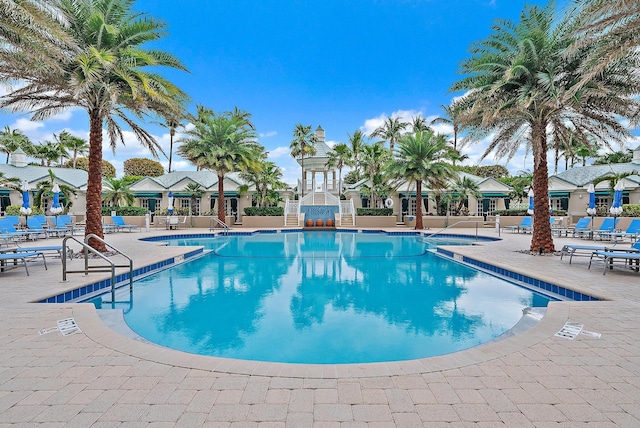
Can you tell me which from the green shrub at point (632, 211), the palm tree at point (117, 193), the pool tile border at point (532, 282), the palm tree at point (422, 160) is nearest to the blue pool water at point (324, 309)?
the pool tile border at point (532, 282)

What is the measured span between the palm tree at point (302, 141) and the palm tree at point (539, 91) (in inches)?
938

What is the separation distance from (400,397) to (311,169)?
31.7 m

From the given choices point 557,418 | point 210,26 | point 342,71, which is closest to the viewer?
point 557,418

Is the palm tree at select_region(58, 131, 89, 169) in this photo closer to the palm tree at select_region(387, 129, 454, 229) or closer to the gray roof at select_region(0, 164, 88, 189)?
the gray roof at select_region(0, 164, 88, 189)

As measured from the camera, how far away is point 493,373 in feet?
11.3

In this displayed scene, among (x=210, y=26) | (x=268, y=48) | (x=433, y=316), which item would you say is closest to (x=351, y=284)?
(x=433, y=316)

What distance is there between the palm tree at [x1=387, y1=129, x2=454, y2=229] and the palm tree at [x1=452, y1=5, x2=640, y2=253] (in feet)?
33.8

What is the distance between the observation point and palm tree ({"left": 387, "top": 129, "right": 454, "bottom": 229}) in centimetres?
2433

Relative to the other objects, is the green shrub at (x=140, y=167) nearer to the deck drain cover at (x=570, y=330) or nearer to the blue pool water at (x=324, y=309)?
the blue pool water at (x=324, y=309)

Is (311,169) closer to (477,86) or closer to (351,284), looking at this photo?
(477,86)

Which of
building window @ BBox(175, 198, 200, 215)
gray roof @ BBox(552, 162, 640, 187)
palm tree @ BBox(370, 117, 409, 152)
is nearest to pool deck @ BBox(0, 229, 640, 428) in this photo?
building window @ BBox(175, 198, 200, 215)

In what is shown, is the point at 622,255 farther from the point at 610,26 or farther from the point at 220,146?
the point at 220,146

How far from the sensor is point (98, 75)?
10516mm

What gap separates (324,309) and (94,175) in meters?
9.49
